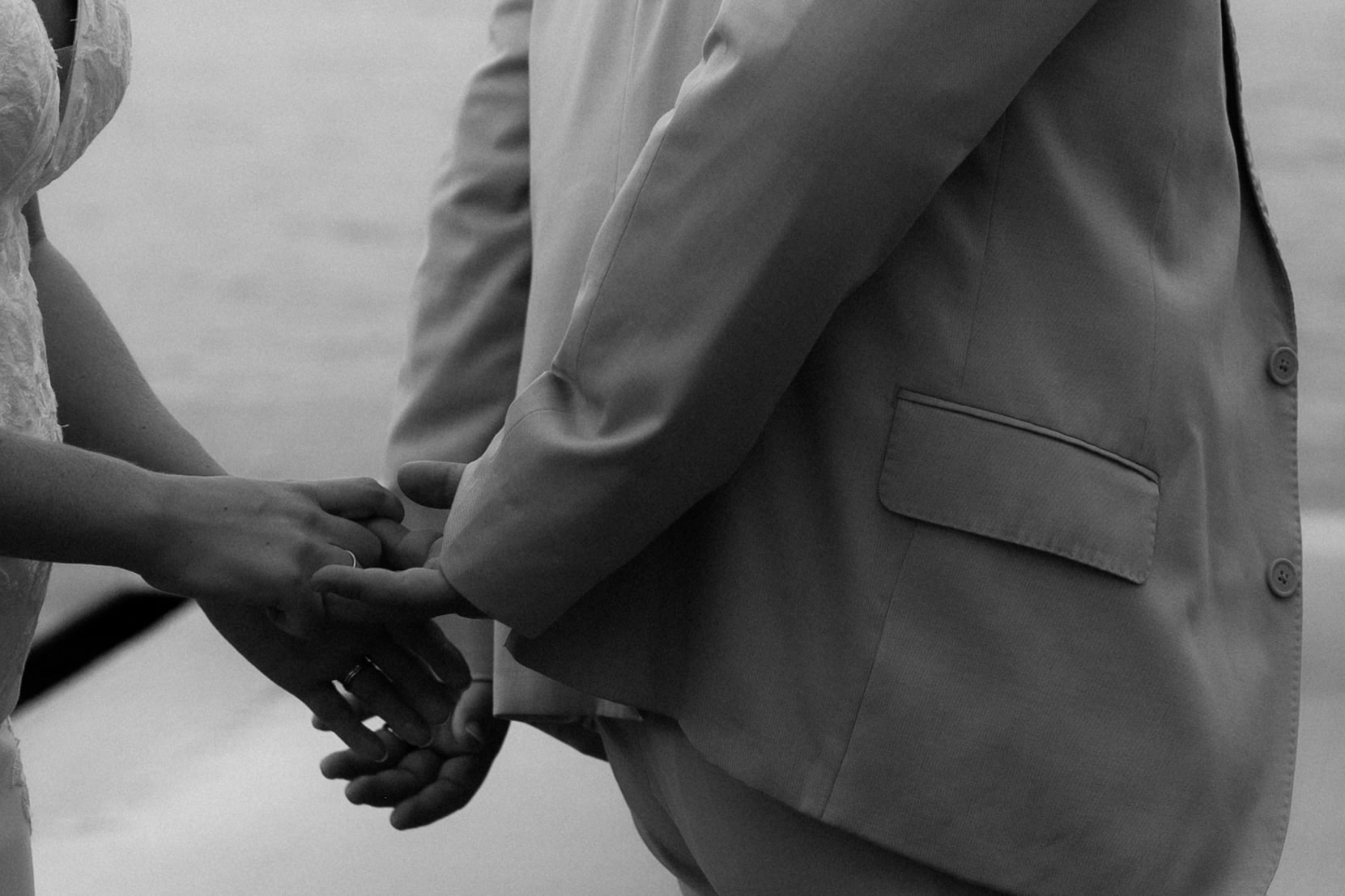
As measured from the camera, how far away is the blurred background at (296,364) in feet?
6.88

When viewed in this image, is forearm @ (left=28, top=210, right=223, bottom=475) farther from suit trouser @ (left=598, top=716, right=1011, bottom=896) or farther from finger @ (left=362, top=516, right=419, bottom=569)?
suit trouser @ (left=598, top=716, right=1011, bottom=896)

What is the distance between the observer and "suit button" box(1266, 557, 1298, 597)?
90 centimetres

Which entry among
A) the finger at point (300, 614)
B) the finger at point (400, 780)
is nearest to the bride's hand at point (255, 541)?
the finger at point (300, 614)

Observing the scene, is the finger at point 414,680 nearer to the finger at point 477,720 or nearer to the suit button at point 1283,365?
the finger at point 477,720

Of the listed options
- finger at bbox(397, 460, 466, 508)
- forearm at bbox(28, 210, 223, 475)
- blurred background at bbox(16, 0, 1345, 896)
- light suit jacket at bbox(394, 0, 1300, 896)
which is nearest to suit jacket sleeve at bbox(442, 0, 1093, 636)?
light suit jacket at bbox(394, 0, 1300, 896)

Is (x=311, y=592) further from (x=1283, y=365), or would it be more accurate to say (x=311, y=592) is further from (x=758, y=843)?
(x=1283, y=365)

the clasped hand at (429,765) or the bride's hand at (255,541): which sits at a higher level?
the bride's hand at (255,541)

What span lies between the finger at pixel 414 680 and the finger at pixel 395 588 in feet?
0.61

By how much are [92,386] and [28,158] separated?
0.29 metres

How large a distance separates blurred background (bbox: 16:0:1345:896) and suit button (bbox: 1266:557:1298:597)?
51.5 inches

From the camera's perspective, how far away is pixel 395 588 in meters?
0.93

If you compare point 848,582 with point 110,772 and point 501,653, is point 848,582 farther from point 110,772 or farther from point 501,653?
point 110,772

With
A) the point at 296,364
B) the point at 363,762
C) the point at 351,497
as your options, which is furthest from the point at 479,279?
the point at 296,364

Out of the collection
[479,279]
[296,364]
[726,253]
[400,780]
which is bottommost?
[296,364]
